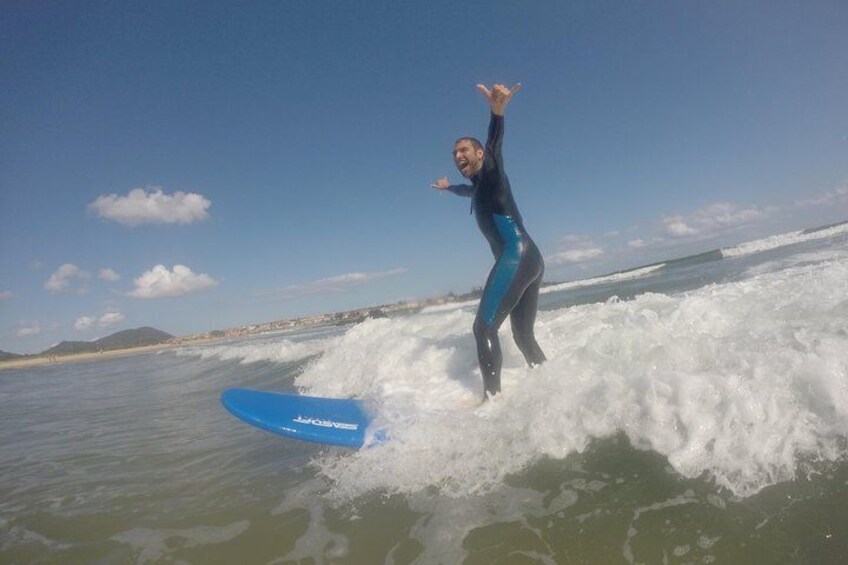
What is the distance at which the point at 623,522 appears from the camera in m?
2.29

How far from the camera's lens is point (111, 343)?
62281 mm

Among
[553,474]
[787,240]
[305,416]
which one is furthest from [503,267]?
[787,240]

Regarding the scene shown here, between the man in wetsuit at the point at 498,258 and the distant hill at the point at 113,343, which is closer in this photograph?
the man in wetsuit at the point at 498,258

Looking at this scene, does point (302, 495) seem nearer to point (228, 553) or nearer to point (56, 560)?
point (228, 553)

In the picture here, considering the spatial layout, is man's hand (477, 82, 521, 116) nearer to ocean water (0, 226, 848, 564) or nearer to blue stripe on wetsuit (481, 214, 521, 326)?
blue stripe on wetsuit (481, 214, 521, 326)

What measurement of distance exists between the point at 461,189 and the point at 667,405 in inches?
112

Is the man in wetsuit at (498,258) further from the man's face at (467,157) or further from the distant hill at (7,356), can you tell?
the distant hill at (7,356)

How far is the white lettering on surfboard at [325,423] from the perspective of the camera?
150 inches

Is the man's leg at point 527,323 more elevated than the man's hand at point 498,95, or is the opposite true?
the man's hand at point 498,95

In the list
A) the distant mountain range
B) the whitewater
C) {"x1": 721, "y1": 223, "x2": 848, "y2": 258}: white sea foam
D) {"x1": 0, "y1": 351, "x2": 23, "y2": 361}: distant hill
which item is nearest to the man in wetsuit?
the whitewater

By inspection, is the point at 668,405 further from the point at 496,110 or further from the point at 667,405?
the point at 496,110

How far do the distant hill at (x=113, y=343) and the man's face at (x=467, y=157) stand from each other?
216 feet

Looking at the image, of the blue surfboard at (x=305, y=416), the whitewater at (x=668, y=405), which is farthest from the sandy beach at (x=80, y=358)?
the whitewater at (x=668, y=405)

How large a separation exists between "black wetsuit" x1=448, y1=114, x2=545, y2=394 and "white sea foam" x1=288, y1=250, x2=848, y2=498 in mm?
342
